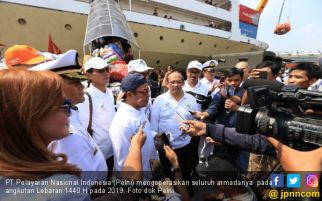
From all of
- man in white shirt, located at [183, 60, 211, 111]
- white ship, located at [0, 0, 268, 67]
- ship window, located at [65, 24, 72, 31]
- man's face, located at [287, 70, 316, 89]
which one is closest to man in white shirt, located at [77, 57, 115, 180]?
man in white shirt, located at [183, 60, 211, 111]

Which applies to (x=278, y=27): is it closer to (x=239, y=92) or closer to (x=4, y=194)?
(x=239, y=92)

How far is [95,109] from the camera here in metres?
2.10

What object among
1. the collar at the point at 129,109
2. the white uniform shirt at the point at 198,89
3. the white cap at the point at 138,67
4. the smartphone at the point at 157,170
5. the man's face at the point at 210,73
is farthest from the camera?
the man's face at the point at 210,73

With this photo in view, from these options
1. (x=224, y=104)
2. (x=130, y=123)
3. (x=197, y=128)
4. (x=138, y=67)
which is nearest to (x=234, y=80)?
(x=224, y=104)

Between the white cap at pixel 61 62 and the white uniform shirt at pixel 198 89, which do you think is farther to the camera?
the white uniform shirt at pixel 198 89

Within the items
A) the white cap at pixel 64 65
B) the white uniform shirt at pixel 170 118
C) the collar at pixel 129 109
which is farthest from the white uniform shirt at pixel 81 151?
the white uniform shirt at pixel 170 118

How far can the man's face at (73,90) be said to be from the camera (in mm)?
1475

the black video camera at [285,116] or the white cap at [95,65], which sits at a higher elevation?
the white cap at [95,65]

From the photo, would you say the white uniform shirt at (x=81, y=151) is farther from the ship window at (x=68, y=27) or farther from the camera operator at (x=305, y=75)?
the ship window at (x=68, y=27)

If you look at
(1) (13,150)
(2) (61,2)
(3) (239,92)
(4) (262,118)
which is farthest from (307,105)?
(2) (61,2)

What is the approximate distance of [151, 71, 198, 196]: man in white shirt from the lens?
245 cm

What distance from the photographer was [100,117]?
6.85 feet
